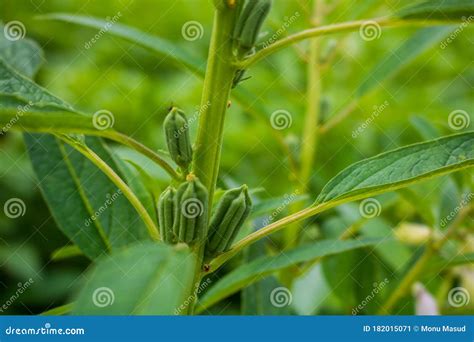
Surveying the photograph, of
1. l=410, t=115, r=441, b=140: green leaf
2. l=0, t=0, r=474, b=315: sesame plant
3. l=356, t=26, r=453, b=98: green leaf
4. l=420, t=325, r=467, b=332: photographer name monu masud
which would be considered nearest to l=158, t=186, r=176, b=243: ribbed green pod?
l=0, t=0, r=474, b=315: sesame plant

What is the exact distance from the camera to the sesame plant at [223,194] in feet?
2.23

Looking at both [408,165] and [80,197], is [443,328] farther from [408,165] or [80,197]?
[80,197]

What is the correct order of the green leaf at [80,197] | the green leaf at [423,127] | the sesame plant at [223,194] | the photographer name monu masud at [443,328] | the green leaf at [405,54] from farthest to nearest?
1. the green leaf at [405,54]
2. the green leaf at [423,127]
3. the photographer name monu masud at [443,328]
4. the green leaf at [80,197]
5. the sesame plant at [223,194]

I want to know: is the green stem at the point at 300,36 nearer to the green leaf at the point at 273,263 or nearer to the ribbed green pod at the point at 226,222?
the ribbed green pod at the point at 226,222

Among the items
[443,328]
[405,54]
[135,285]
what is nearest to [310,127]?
[405,54]

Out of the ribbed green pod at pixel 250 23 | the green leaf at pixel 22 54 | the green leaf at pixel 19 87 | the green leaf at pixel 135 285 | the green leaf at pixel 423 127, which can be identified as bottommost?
the green leaf at pixel 135 285

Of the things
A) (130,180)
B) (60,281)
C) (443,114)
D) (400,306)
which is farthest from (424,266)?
(60,281)

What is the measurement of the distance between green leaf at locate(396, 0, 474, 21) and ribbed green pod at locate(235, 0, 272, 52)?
25cm

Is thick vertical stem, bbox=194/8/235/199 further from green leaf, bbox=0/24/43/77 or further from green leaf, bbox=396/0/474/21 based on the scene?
green leaf, bbox=0/24/43/77

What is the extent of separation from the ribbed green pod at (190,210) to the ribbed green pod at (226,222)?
0.03 m

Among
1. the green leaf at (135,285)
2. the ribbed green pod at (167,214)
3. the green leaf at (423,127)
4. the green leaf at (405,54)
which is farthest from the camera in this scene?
the green leaf at (405,54)

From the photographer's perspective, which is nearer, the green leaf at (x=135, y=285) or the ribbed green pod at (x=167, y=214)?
the green leaf at (x=135, y=285)

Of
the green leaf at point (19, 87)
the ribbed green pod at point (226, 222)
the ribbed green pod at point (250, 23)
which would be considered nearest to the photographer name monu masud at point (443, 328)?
the ribbed green pod at point (226, 222)

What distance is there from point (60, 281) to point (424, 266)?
3.47ft
